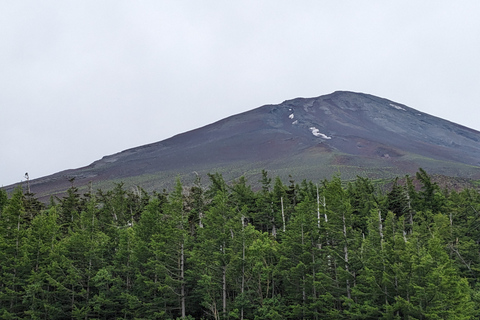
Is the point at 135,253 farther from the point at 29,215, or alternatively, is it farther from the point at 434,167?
the point at 434,167

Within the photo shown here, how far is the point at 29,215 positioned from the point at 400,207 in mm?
40021

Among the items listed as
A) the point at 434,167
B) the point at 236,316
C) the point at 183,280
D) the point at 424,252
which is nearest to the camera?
the point at 424,252

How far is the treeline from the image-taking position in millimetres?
28062

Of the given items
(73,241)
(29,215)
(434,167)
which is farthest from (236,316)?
(434,167)

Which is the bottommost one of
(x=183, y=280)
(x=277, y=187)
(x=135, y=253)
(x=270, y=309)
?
(x=270, y=309)

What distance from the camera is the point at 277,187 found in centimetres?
4925

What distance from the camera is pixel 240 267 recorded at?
32.5m

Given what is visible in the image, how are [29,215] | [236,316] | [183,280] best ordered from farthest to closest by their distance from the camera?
1. [29,215]
2. [183,280]
3. [236,316]

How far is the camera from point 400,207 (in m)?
46.6

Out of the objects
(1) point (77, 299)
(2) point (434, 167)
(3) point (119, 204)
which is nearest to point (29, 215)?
(3) point (119, 204)

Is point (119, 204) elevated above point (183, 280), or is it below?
above

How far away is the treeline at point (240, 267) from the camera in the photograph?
28062 mm

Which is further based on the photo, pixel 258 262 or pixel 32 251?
pixel 32 251

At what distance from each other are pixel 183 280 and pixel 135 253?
4.95 m
